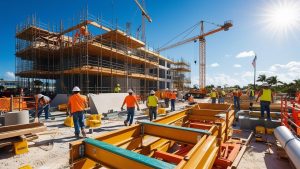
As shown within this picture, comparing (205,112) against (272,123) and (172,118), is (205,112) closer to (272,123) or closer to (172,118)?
(172,118)

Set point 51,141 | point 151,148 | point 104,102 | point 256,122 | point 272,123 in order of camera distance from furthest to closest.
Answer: point 104,102 → point 256,122 → point 272,123 → point 51,141 → point 151,148

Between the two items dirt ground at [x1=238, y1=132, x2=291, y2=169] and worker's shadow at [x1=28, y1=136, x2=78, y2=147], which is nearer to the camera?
dirt ground at [x1=238, y1=132, x2=291, y2=169]

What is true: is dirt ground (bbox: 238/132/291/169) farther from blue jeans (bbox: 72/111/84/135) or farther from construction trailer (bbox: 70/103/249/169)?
blue jeans (bbox: 72/111/84/135)

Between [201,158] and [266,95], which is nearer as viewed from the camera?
[201,158]

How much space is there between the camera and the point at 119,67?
21.7 metres

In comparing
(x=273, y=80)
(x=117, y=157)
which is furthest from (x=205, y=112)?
(x=273, y=80)

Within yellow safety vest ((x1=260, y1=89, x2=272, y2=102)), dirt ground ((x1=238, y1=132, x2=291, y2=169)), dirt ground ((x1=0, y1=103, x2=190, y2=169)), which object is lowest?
dirt ground ((x1=238, y1=132, x2=291, y2=169))

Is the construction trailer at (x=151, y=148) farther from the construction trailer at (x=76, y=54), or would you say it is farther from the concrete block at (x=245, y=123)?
the construction trailer at (x=76, y=54)

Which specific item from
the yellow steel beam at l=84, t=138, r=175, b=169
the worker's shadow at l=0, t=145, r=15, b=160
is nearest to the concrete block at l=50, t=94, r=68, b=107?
the worker's shadow at l=0, t=145, r=15, b=160

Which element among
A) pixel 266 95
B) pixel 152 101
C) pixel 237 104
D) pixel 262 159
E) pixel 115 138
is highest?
pixel 266 95

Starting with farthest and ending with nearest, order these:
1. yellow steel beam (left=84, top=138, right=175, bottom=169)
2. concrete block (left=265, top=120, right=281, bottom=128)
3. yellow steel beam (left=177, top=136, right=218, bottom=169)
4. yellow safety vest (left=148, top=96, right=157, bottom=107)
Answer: yellow safety vest (left=148, top=96, right=157, bottom=107) < concrete block (left=265, top=120, right=281, bottom=128) < yellow steel beam (left=177, top=136, right=218, bottom=169) < yellow steel beam (left=84, top=138, right=175, bottom=169)

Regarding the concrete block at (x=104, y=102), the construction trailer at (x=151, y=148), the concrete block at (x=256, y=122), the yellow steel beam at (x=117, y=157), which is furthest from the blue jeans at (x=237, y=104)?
the yellow steel beam at (x=117, y=157)

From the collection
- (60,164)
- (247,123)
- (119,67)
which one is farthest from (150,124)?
(119,67)

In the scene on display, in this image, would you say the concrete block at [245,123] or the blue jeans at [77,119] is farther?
the concrete block at [245,123]
